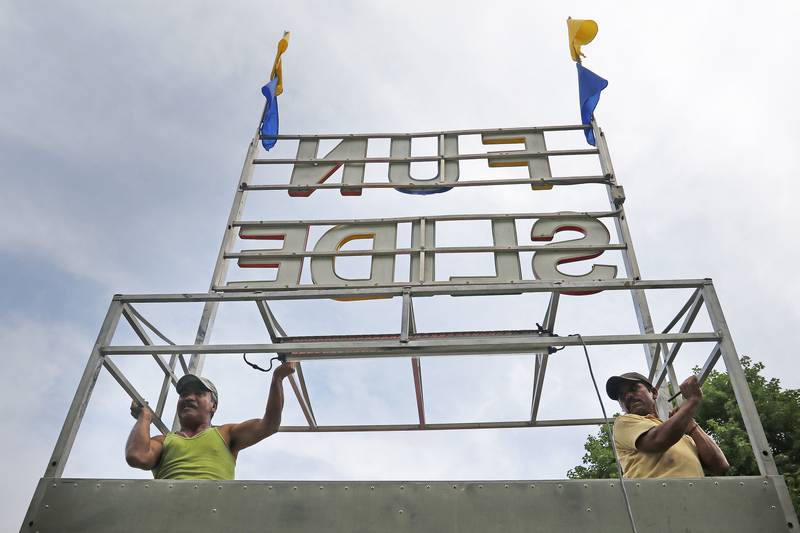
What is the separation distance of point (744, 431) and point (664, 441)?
14609 mm

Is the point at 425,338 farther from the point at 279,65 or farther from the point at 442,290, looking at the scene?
the point at 279,65

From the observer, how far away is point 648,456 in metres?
4.59

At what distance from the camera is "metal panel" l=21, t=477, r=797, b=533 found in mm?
3869

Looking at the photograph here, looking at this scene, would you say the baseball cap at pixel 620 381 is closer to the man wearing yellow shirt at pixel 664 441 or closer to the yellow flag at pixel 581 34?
the man wearing yellow shirt at pixel 664 441

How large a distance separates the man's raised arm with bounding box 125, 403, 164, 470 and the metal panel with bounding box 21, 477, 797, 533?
1.56ft

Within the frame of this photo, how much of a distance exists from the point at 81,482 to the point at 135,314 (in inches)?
73.0

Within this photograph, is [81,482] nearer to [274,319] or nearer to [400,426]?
[274,319]

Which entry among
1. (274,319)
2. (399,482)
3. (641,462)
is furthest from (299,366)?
(641,462)

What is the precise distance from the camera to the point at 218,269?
7.55 meters

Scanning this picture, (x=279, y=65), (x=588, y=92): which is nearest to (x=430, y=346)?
(x=588, y=92)

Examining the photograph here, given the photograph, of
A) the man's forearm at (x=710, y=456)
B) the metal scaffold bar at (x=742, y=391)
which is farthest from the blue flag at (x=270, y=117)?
the man's forearm at (x=710, y=456)

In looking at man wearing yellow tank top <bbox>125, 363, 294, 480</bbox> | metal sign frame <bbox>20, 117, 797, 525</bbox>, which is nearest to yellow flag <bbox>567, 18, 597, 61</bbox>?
metal sign frame <bbox>20, 117, 797, 525</bbox>

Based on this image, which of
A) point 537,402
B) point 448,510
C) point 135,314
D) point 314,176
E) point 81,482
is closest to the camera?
point 448,510

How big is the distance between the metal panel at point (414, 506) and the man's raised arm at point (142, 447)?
476 mm
